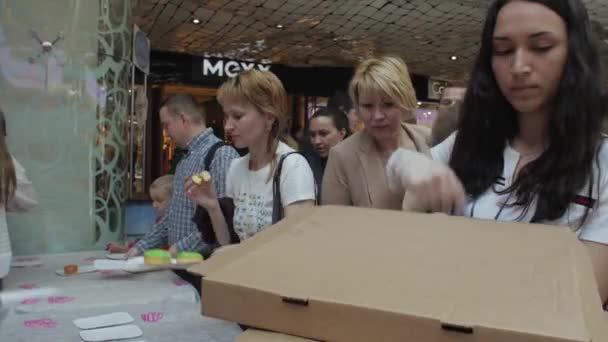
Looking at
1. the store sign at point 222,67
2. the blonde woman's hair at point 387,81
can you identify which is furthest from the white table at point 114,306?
the store sign at point 222,67

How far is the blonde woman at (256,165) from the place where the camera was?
5.66 ft

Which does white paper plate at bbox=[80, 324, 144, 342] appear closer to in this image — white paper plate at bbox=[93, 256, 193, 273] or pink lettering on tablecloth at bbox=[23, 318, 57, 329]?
pink lettering on tablecloth at bbox=[23, 318, 57, 329]

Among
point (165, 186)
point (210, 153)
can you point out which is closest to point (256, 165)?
point (210, 153)

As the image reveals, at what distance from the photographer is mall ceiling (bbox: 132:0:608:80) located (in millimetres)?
5680

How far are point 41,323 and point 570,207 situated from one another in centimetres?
141

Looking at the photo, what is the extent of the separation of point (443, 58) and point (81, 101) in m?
6.52

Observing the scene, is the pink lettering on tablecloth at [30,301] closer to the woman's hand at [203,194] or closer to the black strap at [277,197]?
the woman's hand at [203,194]

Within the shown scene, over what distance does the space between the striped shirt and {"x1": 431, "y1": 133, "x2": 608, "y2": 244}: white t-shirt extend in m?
1.40

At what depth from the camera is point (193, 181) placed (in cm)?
189

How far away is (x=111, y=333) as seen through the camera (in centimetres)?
145

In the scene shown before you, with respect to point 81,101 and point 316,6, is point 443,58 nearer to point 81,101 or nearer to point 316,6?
point 316,6

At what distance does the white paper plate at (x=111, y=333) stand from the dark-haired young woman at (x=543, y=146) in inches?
34.3

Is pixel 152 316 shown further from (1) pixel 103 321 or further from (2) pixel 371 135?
(2) pixel 371 135

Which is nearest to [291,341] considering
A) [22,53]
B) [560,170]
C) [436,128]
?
[560,170]
